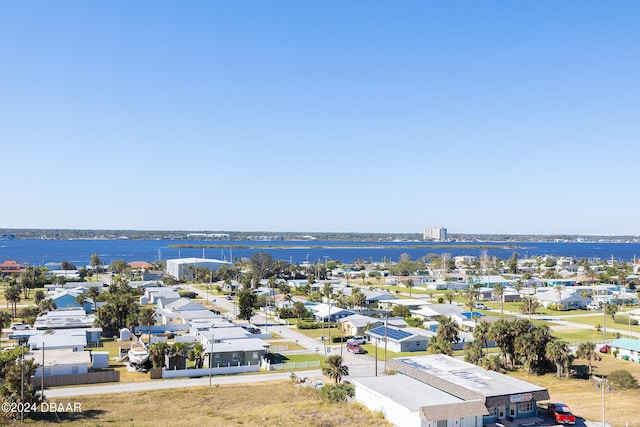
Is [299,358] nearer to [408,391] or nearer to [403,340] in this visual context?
[403,340]

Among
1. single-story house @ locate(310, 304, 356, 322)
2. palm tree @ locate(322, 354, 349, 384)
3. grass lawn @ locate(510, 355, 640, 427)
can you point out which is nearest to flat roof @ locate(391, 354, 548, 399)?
grass lawn @ locate(510, 355, 640, 427)

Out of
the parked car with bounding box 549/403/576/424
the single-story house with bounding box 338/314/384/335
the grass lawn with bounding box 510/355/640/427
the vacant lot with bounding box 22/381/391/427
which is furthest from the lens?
the single-story house with bounding box 338/314/384/335

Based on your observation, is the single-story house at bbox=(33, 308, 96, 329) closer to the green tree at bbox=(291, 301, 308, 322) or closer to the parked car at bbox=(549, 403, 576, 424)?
the green tree at bbox=(291, 301, 308, 322)

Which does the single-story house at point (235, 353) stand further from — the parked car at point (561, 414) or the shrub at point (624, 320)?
the shrub at point (624, 320)

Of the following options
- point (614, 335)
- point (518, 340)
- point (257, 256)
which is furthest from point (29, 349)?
point (257, 256)

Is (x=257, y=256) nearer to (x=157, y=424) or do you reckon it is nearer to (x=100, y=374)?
(x=100, y=374)

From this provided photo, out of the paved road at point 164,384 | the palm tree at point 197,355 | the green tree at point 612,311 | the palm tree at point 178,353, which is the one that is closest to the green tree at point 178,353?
the palm tree at point 178,353
